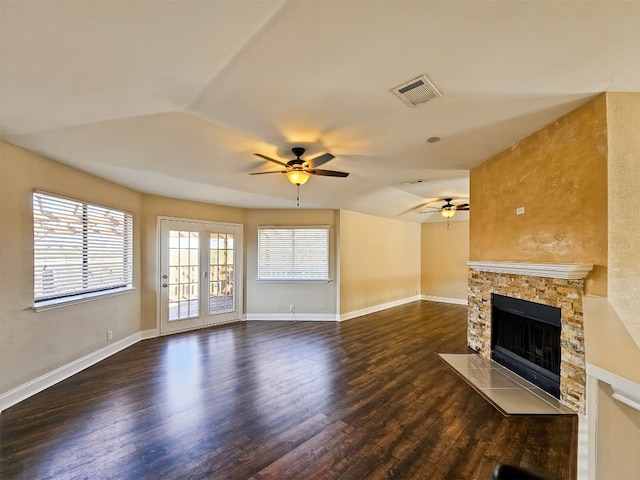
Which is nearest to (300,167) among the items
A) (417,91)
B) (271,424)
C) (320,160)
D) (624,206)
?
(320,160)

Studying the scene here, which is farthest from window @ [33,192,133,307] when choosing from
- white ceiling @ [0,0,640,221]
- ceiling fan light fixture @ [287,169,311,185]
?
ceiling fan light fixture @ [287,169,311,185]

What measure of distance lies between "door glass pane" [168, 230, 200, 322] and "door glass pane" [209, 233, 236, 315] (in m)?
0.30

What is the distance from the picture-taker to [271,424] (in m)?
2.47

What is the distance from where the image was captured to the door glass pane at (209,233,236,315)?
A: 5.82 meters

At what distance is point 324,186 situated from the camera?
4934 mm

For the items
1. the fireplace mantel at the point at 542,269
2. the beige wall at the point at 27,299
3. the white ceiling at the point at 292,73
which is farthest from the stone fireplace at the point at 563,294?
the beige wall at the point at 27,299

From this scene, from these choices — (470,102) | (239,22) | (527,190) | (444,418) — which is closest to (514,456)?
(444,418)

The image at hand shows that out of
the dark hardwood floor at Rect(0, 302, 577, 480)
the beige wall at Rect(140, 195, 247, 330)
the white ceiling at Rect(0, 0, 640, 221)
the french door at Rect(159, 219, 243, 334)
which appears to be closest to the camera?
the white ceiling at Rect(0, 0, 640, 221)

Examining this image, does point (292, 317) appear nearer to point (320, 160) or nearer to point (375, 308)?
point (375, 308)

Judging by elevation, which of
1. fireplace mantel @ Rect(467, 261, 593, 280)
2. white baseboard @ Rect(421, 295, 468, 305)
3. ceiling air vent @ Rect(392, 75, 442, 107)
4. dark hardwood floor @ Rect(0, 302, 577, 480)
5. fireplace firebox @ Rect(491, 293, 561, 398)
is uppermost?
ceiling air vent @ Rect(392, 75, 442, 107)

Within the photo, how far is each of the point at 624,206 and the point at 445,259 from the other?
6688 mm

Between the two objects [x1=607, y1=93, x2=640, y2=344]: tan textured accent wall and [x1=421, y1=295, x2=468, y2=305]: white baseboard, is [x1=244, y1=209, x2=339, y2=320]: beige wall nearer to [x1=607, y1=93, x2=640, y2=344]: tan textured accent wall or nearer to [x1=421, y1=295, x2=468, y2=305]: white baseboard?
[x1=421, y1=295, x2=468, y2=305]: white baseboard

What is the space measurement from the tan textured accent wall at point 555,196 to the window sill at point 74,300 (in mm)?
5394

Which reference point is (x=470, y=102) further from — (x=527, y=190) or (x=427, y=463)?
(x=427, y=463)
